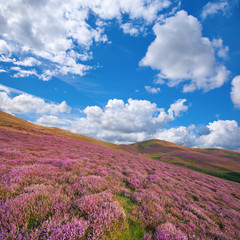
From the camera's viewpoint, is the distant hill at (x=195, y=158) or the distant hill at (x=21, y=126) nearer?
the distant hill at (x=195, y=158)

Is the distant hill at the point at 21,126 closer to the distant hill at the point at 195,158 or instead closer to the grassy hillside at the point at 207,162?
the distant hill at the point at 195,158

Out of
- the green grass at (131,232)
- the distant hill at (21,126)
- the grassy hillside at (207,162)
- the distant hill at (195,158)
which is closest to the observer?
the green grass at (131,232)

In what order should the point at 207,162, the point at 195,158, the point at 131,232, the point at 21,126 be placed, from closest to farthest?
the point at 131,232 < the point at 207,162 < the point at 21,126 < the point at 195,158

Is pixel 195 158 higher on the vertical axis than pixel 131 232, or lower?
lower

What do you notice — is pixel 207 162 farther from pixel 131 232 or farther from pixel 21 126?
pixel 21 126

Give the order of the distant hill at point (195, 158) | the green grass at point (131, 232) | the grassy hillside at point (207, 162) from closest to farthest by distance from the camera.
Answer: the green grass at point (131, 232) < the grassy hillside at point (207, 162) < the distant hill at point (195, 158)

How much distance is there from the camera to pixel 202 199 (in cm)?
859

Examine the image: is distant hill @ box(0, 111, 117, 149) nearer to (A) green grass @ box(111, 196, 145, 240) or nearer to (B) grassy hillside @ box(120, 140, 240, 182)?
(B) grassy hillside @ box(120, 140, 240, 182)

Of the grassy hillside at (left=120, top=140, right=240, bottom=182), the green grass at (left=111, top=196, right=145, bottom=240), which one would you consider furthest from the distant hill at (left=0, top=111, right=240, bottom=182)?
the green grass at (left=111, top=196, right=145, bottom=240)

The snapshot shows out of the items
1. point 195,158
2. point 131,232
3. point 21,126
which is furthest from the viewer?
point 195,158

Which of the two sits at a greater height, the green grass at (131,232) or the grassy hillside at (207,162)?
the green grass at (131,232)

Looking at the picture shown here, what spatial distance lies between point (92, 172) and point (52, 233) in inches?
246

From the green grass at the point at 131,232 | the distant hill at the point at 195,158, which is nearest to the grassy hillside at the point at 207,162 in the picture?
the distant hill at the point at 195,158

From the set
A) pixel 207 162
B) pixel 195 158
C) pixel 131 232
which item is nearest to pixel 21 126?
pixel 131 232
